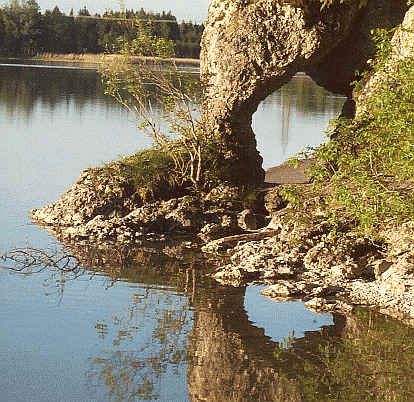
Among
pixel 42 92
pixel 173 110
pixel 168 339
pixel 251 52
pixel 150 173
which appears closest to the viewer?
pixel 168 339

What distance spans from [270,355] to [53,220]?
7.21 metres

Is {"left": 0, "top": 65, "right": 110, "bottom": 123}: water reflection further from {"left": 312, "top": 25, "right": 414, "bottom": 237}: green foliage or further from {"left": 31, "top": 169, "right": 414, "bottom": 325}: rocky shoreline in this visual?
{"left": 312, "top": 25, "right": 414, "bottom": 237}: green foliage

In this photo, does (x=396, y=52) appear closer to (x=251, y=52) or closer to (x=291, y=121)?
(x=251, y=52)

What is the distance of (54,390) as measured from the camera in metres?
9.23

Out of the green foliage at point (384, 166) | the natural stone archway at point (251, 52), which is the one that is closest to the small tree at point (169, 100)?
the natural stone archway at point (251, 52)

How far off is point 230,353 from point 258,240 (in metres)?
5.09

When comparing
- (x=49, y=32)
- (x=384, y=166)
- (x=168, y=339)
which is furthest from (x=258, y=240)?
(x=49, y=32)

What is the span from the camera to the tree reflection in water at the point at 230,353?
9469 millimetres

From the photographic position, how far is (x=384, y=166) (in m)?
13.4

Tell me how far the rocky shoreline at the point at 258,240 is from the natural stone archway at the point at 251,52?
4.09 feet

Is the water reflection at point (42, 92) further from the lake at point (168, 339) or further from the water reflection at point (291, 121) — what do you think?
the lake at point (168, 339)

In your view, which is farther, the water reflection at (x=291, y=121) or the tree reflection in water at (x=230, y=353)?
the water reflection at (x=291, y=121)

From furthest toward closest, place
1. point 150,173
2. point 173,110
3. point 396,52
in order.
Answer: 1. point 173,110
2. point 150,173
3. point 396,52

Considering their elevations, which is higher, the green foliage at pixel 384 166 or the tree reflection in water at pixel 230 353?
the green foliage at pixel 384 166
